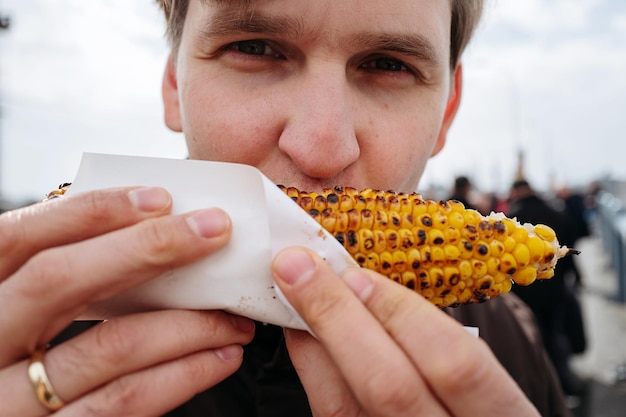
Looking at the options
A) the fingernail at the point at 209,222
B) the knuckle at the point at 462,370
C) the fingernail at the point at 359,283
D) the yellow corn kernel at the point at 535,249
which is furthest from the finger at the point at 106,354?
the yellow corn kernel at the point at 535,249

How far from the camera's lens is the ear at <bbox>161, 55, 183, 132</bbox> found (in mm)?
2035

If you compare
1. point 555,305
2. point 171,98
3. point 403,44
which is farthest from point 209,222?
point 555,305

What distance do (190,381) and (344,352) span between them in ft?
1.30

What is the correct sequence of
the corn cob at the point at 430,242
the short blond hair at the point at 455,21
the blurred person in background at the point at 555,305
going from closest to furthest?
the corn cob at the point at 430,242, the short blond hair at the point at 455,21, the blurred person in background at the point at 555,305

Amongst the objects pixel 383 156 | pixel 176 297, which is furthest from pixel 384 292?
pixel 383 156

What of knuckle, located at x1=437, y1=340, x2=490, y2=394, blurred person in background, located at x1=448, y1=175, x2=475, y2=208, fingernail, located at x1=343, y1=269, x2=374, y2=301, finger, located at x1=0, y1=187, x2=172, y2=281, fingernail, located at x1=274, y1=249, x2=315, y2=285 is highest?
blurred person in background, located at x1=448, y1=175, x2=475, y2=208

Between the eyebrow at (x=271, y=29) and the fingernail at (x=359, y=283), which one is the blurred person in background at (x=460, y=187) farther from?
the fingernail at (x=359, y=283)

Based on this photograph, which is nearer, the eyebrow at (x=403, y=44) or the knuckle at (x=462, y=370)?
the knuckle at (x=462, y=370)

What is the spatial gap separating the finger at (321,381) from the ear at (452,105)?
1426mm

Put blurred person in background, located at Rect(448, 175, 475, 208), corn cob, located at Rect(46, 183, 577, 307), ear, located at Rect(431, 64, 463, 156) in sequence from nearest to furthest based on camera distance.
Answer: corn cob, located at Rect(46, 183, 577, 307) < ear, located at Rect(431, 64, 463, 156) < blurred person in background, located at Rect(448, 175, 475, 208)

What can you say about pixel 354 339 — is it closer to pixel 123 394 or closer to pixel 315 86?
pixel 123 394

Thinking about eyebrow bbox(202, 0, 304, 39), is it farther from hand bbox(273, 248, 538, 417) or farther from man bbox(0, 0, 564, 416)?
hand bbox(273, 248, 538, 417)

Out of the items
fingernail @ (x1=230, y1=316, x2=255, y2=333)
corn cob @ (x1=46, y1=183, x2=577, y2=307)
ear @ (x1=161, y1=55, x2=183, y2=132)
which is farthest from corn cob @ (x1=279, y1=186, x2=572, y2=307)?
ear @ (x1=161, y1=55, x2=183, y2=132)

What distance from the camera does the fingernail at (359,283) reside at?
1.11 m
